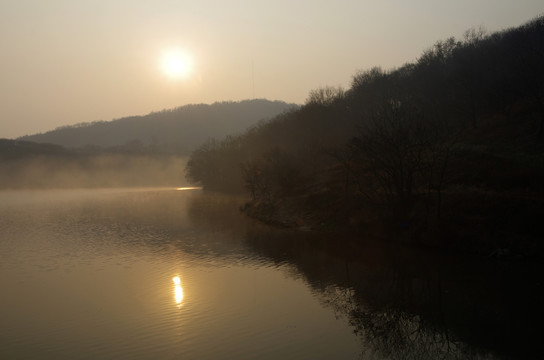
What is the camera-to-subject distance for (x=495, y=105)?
54.5m

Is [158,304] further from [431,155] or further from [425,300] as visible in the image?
[431,155]

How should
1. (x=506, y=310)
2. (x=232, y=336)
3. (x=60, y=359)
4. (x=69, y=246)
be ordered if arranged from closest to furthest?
A: (x=60, y=359)
(x=232, y=336)
(x=506, y=310)
(x=69, y=246)

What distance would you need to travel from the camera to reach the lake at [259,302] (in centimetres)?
1323

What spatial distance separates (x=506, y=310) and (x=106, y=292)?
16.3 meters

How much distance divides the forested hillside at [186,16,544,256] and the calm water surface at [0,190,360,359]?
10.9 metres

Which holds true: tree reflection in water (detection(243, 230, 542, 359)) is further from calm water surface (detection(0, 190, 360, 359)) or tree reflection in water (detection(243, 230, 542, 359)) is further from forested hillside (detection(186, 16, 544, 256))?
forested hillside (detection(186, 16, 544, 256))

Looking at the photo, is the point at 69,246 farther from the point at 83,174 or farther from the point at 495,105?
the point at 83,174

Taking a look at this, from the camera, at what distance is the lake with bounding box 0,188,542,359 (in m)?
13.2

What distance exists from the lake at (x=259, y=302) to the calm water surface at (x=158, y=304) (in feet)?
0.21

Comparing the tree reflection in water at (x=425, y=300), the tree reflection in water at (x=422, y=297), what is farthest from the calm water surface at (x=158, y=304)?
the tree reflection in water at (x=425, y=300)

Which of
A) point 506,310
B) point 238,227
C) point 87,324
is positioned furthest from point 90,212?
point 506,310

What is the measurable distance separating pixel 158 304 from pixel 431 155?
1138 inches

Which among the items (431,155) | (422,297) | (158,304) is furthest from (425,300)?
(431,155)

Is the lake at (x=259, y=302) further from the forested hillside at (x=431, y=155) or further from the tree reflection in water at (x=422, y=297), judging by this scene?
the forested hillside at (x=431, y=155)
